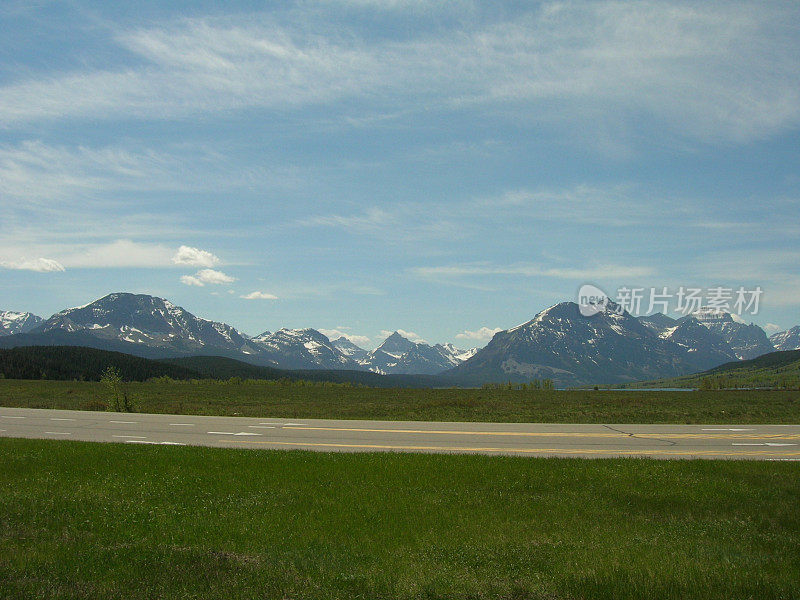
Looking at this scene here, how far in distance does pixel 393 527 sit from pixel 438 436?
14853 mm

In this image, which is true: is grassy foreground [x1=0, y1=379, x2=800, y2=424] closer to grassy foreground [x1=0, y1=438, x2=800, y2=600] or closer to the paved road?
the paved road

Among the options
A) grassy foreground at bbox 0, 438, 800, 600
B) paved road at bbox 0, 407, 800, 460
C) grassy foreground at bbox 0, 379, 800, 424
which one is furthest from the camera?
grassy foreground at bbox 0, 379, 800, 424

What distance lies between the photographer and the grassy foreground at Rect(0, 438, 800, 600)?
8.71 metres

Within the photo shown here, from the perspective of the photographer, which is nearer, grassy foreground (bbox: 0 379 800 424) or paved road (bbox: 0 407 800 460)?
paved road (bbox: 0 407 800 460)

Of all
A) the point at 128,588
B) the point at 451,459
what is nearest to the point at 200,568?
the point at 128,588

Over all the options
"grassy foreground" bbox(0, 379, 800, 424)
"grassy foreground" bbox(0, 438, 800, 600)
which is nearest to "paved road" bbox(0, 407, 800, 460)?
"grassy foreground" bbox(0, 438, 800, 600)

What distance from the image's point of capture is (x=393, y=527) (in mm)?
11461

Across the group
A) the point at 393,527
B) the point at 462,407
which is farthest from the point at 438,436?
the point at 462,407

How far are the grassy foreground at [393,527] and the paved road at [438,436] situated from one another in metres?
4.37

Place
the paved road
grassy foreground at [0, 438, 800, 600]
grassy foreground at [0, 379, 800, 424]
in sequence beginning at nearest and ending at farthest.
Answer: grassy foreground at [0, 438, 800, 600] → the paved road → grassy foreground at [0, 379, 800, 424]

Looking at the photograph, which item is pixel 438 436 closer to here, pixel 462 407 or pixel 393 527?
pixel 393 527

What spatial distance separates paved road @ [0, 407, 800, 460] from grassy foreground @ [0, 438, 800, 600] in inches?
172

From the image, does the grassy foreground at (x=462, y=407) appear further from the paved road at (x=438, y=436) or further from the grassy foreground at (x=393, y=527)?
the grassy foreground at (x=393, y=527)

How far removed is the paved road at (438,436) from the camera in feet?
73.0
